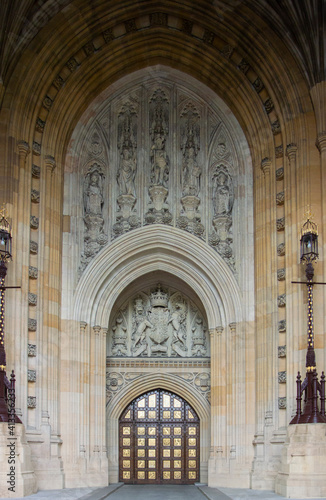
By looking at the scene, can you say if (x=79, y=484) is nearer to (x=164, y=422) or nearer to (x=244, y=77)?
(x=164, y=422)

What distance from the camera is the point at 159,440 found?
2139cm

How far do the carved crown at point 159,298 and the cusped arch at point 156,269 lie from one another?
3.64ft

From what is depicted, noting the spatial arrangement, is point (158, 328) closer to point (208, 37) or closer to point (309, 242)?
point (309, 242)

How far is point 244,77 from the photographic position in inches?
810

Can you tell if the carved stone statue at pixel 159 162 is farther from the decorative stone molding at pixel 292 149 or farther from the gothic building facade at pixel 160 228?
the decorative stone molding at pixel 292 149

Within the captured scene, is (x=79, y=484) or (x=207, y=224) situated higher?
(x=207, y=224)

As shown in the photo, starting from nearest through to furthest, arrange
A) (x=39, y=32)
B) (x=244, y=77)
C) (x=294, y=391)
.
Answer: (x=294, y=391)
(x=39, y=32)
(x=244, y=77)

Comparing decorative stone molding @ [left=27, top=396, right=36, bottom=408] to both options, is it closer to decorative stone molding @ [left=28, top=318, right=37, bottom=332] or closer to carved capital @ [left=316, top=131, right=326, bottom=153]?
decorative stone molding @ [left=28, top=318, right=37, bottom=332]

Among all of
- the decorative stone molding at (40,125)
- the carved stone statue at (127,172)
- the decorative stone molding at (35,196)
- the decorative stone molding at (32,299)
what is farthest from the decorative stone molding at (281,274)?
the decorative stone molding at (40,125)

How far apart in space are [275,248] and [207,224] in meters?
2.36

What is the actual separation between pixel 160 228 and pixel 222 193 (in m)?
2.02

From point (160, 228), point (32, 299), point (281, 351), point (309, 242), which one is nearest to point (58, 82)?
point (160, 228)

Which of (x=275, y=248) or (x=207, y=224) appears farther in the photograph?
(x=207, y=224)

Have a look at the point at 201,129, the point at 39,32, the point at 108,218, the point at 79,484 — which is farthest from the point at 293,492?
the point at 39,32
